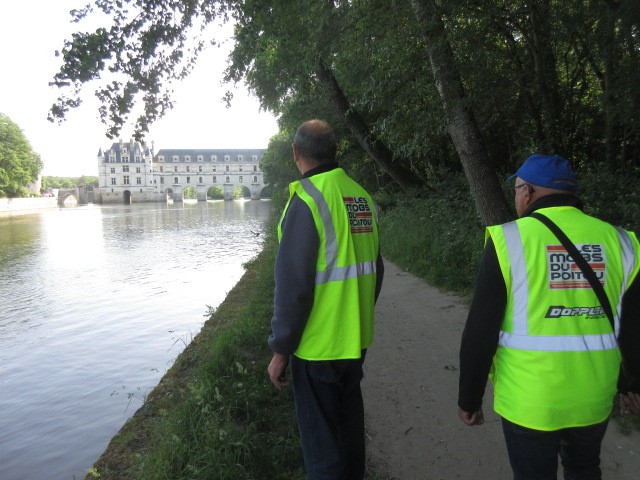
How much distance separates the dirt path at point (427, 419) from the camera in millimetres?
3232

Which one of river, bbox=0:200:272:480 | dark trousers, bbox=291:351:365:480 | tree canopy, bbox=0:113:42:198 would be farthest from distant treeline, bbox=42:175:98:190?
dark trousers, bbox=291:351:365:480

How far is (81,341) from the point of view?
817cm

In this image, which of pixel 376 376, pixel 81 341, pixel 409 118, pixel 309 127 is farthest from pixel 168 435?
pixel 409 118

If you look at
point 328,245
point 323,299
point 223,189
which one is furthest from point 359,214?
point 223,189

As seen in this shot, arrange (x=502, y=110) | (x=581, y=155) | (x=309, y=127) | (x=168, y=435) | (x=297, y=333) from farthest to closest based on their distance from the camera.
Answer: (x=581, y=155), (x=502, y=110), (x=168, y=435), (x=309, y=127), (x=297, y=333)

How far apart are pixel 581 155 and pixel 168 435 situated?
1072 centimetres

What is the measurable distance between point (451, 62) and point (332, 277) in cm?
523

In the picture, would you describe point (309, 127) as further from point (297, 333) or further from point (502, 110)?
point (502, 110)

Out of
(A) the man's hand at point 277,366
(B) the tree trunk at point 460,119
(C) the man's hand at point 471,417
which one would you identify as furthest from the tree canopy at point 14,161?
(C) the man's hand at point 471,417

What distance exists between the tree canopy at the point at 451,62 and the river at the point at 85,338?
366cm

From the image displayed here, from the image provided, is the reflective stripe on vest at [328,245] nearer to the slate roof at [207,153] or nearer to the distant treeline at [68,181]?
the slate roof at [207,153]

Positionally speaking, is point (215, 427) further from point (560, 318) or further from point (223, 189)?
point (223, 189)

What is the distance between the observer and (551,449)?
6.20 feet

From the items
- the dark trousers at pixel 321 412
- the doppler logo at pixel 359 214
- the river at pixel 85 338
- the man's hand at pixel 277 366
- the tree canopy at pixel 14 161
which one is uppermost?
the tree canopy at pixel 14 161
